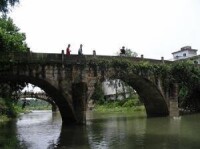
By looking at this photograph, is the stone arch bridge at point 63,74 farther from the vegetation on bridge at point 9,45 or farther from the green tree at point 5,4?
the green tree at point 5,4

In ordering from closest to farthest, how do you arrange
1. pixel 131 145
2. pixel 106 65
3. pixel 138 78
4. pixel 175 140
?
pixel 131 145 < pixel 175 140 < pixel 106 65 < pixel 138 78

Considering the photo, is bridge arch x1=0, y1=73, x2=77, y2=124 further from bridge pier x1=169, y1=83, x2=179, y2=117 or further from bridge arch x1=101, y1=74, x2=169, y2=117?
bridge pier x1=169, y1=83, x2=179, y2=117

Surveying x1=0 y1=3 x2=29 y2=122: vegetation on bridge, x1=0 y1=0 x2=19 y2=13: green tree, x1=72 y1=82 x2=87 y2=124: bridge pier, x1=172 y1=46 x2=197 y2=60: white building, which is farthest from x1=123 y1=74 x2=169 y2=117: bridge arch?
x1=172 y1=46 x2=197 y2=60: white building

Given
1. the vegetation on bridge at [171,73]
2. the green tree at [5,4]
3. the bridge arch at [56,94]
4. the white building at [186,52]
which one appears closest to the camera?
the green tree at [5,4]

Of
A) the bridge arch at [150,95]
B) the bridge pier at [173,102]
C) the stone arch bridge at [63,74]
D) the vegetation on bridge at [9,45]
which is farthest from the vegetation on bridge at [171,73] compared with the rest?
the vegetation on bridge at [9,45]

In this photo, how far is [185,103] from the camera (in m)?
46.0

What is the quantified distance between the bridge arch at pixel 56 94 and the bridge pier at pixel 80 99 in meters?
0.36

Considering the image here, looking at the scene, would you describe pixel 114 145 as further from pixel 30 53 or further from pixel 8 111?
pixel 8 111

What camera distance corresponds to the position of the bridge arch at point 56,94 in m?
28.9

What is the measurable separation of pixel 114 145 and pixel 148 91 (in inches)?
812

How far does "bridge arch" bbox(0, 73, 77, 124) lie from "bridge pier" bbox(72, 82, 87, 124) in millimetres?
364

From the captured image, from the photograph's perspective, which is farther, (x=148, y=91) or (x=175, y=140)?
(x=148, y=91)

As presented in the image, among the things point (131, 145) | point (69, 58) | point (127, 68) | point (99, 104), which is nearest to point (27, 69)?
point (69, 58)

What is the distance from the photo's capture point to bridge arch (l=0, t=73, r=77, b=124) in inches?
1138
